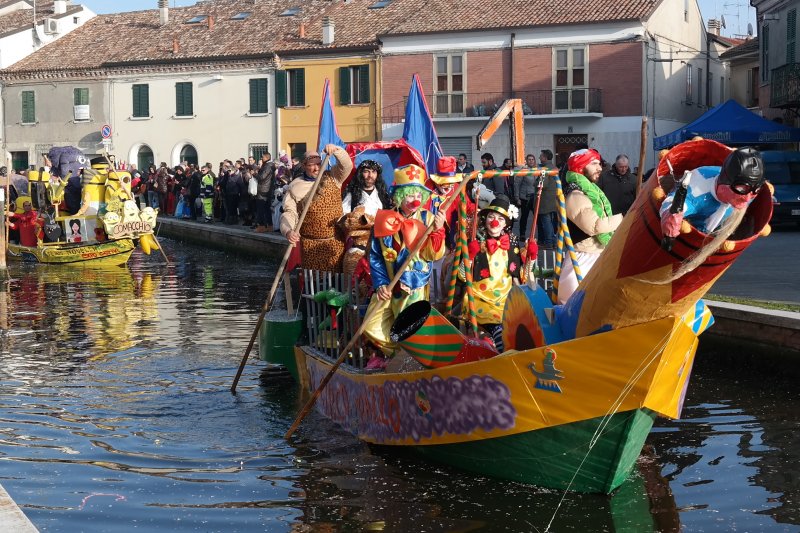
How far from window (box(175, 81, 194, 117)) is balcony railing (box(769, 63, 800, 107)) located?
81.7ft

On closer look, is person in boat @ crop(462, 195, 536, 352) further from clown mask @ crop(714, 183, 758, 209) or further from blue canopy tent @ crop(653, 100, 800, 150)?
blue canopy tent @ crop(653, 100, 800, 150)

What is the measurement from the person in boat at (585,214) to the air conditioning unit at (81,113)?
4696 cm

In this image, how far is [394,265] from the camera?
9.16 meters

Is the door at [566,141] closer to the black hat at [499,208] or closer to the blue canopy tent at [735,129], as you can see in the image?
the blue canopy tent at [735,129]

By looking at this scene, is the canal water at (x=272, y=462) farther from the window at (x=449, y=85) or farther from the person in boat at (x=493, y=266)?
the window at (x=449, y=85)

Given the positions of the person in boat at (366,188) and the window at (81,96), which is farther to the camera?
the window at (81,96)

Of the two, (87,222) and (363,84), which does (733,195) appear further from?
(363,84)

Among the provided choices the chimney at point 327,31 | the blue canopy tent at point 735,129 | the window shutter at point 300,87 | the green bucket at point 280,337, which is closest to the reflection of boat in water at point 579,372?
the green bucket at point 280,337

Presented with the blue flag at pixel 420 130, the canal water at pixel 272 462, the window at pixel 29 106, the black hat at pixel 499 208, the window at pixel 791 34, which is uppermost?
the window at pixel 791 34

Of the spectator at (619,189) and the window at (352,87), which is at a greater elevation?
the window at (352,87)

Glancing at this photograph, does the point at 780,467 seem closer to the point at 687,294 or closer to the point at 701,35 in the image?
the point at 687,294

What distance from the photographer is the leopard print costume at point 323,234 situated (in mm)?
10984

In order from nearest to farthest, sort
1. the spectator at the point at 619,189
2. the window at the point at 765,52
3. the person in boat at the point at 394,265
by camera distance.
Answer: the person in boat at the point at 394,265 → the spectator at the point at 619,189 → the window at the point at 765,52

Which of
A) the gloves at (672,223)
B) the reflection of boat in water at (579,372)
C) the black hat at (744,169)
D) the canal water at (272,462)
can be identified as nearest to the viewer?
the black hat at (744,169)
